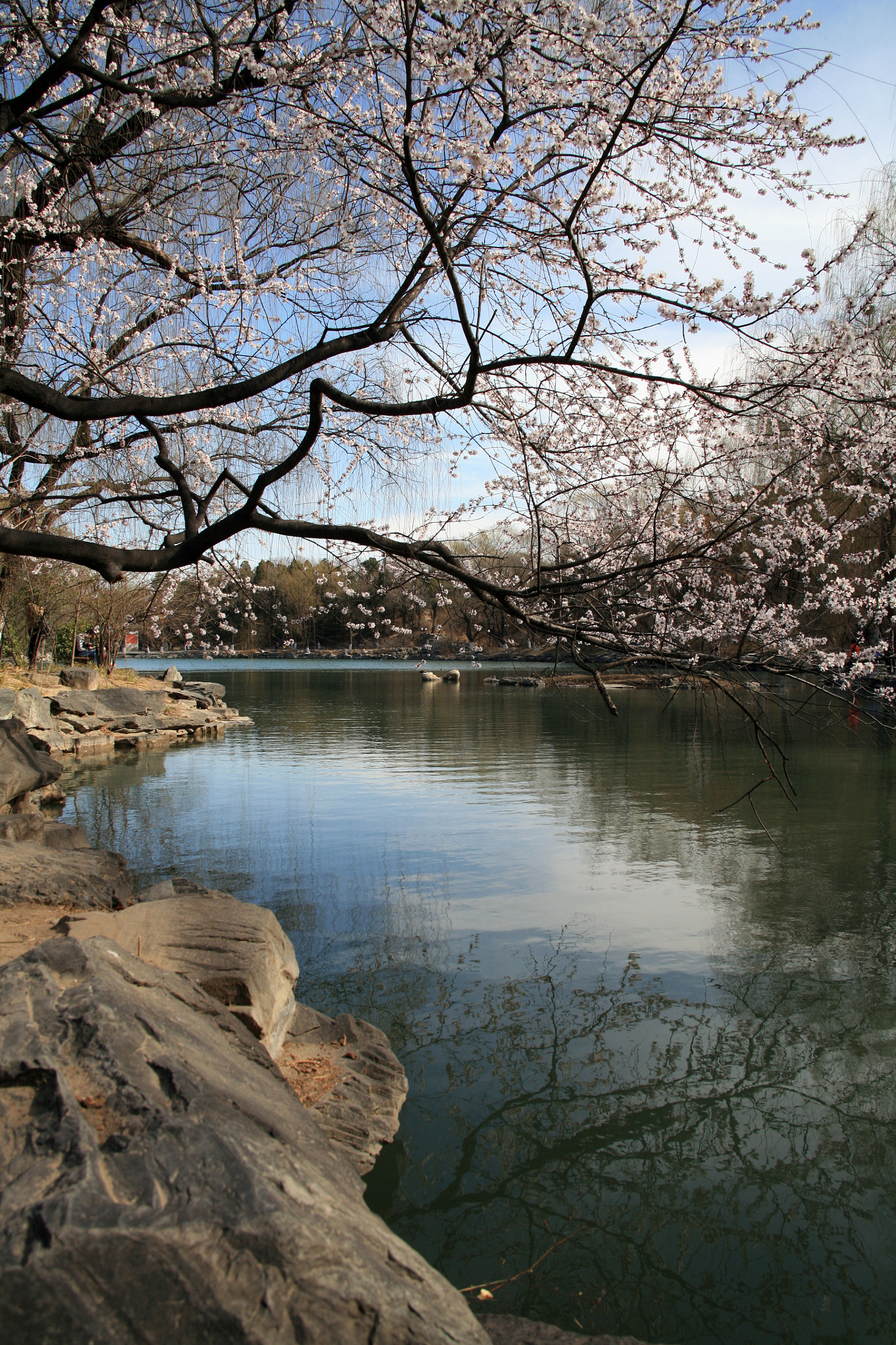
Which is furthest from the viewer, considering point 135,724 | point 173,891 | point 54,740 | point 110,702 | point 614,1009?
point 135,724

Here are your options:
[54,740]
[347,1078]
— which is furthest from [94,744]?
[347,1078]

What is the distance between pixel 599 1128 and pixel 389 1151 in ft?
3.34

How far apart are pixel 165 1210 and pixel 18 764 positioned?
25.7 feet

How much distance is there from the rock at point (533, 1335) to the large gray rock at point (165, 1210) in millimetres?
483

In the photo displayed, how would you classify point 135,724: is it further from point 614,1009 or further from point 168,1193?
point 168,1193

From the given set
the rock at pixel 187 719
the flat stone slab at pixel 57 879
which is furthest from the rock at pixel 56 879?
the rock at pixel 187 719

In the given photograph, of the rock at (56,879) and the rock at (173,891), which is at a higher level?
the rock at (56,879)

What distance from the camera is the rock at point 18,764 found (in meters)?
8.61

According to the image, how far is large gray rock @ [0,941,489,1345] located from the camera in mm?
1805

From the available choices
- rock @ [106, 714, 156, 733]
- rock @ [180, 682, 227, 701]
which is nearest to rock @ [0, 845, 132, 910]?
rock @ [106, 714, 156, 733]

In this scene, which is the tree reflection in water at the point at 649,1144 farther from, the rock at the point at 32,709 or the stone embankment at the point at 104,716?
→ the stone embankment at the point at 104,716

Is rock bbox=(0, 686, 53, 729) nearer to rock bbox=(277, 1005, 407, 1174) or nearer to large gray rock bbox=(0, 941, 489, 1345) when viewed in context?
rock bbox=(277, 1005, 407, 1174)

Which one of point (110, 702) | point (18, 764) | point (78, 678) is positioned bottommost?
point (18, 764)

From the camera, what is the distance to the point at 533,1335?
269cm
